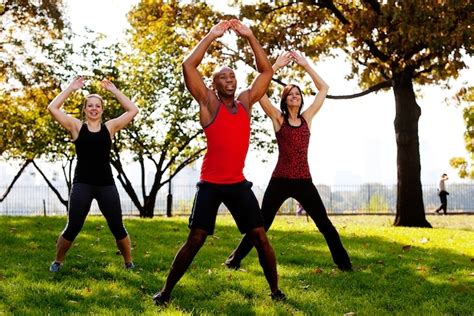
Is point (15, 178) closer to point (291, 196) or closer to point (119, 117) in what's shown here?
point (119, 117)

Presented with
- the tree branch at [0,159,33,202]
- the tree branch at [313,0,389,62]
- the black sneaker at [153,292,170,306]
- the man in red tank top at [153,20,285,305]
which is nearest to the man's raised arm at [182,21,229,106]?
the man in red tank top at [153,20,285,305]

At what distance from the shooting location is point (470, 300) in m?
7.09

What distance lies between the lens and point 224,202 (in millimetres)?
6363

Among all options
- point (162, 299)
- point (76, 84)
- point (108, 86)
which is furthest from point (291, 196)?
point (76, 84)

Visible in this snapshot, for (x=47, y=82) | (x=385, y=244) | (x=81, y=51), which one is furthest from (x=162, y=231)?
(x=81, y=51)

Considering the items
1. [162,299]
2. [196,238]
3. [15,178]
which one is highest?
[15,178]

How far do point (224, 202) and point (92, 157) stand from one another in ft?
6.95

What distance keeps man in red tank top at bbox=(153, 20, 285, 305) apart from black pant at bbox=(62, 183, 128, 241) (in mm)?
1790

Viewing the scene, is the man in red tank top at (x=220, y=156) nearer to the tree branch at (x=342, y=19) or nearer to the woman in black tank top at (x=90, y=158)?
the woman in black tank top at (x=90, y=158)

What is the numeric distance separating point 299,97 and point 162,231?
6212 millimetres

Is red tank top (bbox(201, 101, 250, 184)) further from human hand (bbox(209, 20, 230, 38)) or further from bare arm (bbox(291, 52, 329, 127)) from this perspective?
bare arm (bbox(291, 52, 329, 127))

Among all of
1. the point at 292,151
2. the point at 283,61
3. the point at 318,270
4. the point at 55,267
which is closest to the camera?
the point at 283,61

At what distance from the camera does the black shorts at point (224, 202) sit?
6.30 m

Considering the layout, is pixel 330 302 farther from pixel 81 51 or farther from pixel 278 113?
pixel 81 51
